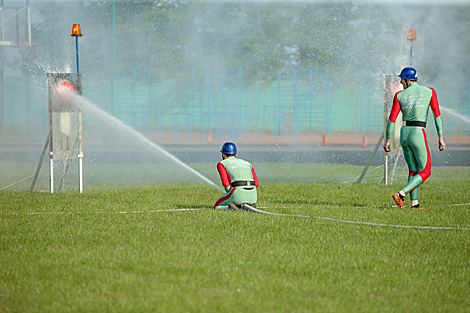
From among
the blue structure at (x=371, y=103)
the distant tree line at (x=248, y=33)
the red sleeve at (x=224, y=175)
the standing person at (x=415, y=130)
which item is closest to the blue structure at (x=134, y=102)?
the distant tree line at (x=248, y=33)

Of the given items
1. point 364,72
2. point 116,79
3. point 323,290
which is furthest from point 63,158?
point 364,72

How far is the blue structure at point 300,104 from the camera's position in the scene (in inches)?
738

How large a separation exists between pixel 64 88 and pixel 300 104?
1241 centimetres

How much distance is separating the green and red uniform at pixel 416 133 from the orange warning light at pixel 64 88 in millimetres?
5542

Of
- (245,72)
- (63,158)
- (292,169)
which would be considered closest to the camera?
(63,158)

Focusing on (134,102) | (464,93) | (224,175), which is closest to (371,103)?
(464,93)

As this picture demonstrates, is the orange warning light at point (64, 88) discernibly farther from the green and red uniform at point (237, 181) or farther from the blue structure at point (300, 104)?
the blue structure at point (300, 104)

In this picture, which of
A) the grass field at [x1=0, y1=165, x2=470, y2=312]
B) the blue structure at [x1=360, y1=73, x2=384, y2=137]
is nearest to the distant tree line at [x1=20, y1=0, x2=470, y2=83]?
the blue structure at [x1=360, y1=73, x2=384, y2=137]

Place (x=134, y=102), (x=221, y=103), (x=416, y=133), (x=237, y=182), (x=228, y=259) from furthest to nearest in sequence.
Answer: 1. (x=134, y=102)
2. (x=221, y=103)
3. (x=416, y=133)
4. (x=237, y=182)
5. (x=228, y=259)

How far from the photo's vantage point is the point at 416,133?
7086 mm

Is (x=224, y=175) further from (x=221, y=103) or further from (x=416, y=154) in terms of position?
(x=221, y=103)

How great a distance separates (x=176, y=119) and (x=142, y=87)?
193cm

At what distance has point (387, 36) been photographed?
1580 cm

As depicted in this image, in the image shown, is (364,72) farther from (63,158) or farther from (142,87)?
(63,158)
